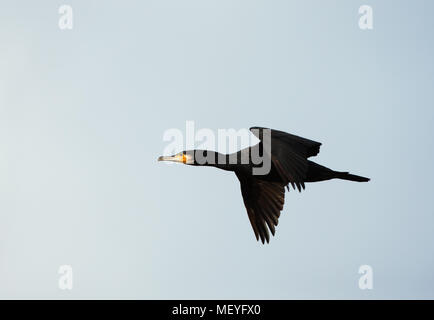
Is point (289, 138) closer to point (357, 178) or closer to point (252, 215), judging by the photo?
point (357, 178)

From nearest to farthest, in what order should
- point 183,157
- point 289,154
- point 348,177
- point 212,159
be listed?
point 289,154, point 183,157, point 212,159, point 348,177

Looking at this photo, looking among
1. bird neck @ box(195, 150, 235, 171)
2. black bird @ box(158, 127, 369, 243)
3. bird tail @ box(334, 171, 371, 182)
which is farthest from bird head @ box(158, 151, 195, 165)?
bird tail @ box(334, 171, 371, 182)

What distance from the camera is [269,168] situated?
40.4 ft

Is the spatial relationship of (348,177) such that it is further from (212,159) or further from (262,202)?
(212,159)

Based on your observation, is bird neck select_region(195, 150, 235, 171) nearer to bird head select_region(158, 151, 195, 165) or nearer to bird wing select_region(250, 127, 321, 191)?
bird head select_region(158, 151, 195, 165)

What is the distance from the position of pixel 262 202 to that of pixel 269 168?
214 centimetres

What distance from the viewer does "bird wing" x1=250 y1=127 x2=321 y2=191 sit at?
11.2 meters

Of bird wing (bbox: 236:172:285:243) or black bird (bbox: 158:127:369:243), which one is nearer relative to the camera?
black bird (bbox: 158:127:369:243)

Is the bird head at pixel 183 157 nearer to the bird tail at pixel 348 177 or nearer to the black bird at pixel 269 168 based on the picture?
the black bird at pixel 269 168

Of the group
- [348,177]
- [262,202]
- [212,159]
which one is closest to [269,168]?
[212,159]

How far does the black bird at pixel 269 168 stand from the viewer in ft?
37.4

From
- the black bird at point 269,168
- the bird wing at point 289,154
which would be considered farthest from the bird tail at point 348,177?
the bird wing at point 289,154

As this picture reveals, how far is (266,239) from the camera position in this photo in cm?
1416

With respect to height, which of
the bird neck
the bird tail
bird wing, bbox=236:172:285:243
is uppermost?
the bird neck
